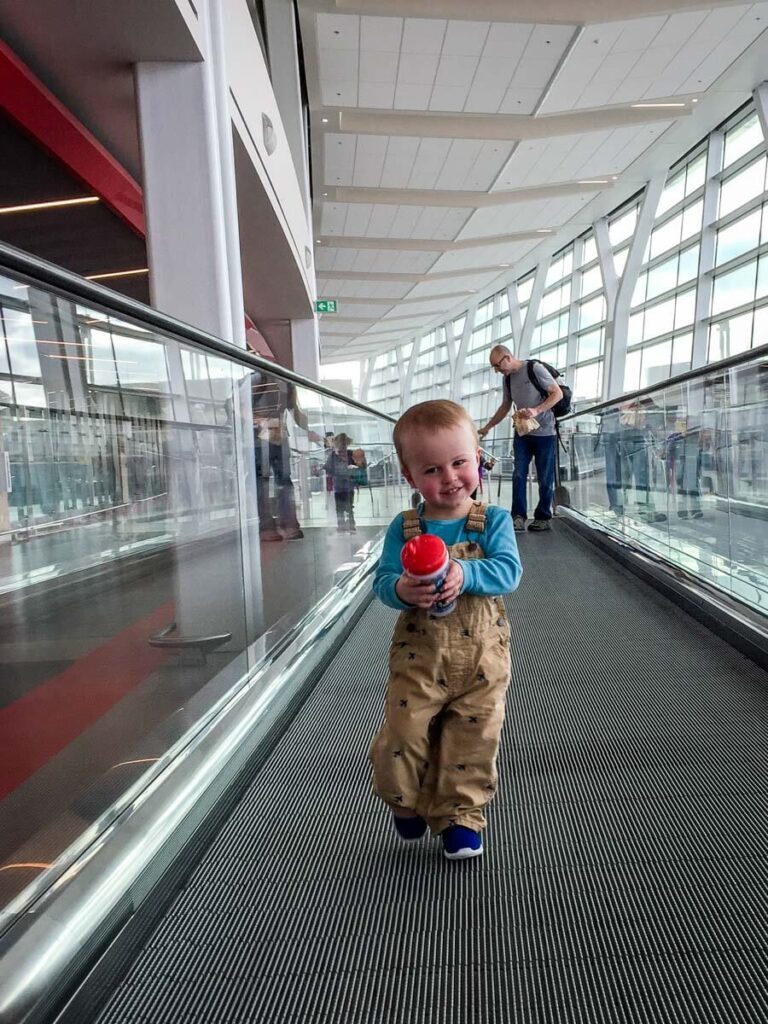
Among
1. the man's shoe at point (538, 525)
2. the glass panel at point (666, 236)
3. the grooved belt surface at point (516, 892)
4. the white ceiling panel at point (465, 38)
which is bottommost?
the man's shoe at point (538, 525)

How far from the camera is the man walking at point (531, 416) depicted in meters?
7.00

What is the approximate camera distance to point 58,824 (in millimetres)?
1720

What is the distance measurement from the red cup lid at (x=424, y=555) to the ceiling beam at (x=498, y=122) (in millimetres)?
13692

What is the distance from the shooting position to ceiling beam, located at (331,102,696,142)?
13531 millimetres

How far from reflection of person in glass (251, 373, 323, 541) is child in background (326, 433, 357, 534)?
4.00 ft

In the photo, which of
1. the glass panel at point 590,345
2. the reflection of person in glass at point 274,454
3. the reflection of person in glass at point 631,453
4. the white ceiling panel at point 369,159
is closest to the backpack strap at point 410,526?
the reflection of person in glass at point 274,454

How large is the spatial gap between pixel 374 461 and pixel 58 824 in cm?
550

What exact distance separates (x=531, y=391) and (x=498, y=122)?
8.80 m

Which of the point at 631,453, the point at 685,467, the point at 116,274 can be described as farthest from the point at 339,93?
the point at 685,467

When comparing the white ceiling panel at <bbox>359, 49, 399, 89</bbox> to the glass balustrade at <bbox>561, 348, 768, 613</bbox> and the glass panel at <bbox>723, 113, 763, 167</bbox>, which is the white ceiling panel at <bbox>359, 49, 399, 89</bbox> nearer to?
the glass panel at <bbox>723, 113, 763, 167</bbox>

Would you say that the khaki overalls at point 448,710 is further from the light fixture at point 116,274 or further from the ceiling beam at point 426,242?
the ceiling beam at point 426,242

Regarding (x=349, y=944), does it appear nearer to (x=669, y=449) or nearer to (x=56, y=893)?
(x=56, y=893)

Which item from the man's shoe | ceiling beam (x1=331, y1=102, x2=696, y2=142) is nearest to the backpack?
the man's shoe

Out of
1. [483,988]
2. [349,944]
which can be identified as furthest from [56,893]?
[483,988]
